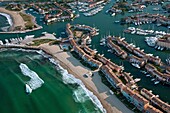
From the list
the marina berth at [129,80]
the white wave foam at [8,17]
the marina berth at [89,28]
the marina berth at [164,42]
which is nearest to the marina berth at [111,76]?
the marina berth at [129,80]

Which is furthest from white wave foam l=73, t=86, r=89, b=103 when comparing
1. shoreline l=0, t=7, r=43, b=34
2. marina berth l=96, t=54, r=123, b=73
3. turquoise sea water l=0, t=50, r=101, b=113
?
shoreline l=0, t=7, r=43, b=34

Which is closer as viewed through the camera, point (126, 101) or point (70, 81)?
point (126, 101)

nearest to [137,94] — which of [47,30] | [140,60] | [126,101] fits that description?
[126,101]

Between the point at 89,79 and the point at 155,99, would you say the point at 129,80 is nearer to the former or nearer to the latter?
the point at 155,99

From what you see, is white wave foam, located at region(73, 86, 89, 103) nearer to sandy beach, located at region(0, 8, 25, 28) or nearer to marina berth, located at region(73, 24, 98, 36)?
marina berth, located at region(73, 24, 98, 36)

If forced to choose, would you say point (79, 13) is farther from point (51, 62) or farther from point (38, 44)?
point (51, 62)

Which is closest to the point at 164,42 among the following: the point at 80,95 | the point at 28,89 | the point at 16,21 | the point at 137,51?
the point at 137,51
